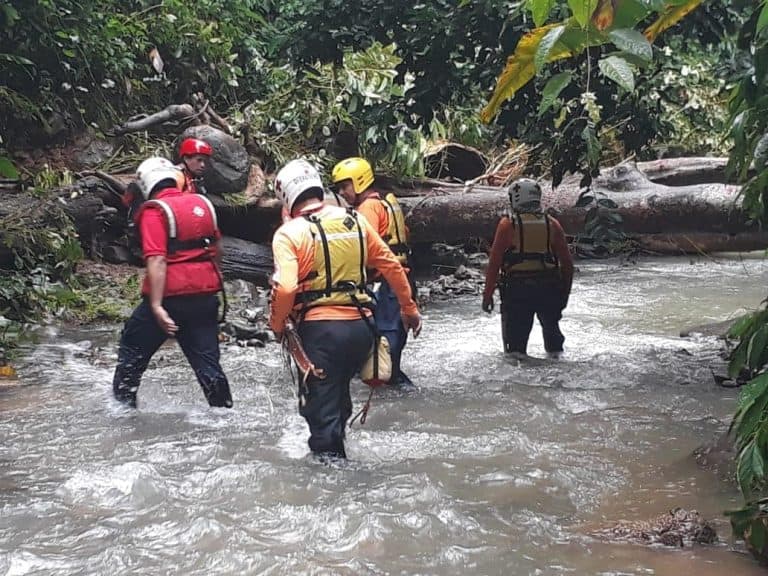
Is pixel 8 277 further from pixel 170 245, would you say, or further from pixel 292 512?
pixel 292 512

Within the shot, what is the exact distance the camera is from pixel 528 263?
293 inches

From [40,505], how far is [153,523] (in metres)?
0.64

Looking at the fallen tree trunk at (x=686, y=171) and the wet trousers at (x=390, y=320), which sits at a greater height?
the fallen tree trunk at (x=686, y=171)

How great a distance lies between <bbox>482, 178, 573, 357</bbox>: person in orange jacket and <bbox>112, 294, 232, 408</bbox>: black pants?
8.58ft

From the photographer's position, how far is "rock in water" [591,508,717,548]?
366 centimetres

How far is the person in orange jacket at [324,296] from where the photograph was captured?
457cm

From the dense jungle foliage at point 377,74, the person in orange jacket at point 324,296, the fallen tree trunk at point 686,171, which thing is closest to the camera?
the dense jungle foliage at point 377,74

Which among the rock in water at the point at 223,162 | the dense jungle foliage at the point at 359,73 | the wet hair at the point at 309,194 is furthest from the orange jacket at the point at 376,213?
the rock in water at the point at 223,162

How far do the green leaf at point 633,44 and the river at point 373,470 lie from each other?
226cm

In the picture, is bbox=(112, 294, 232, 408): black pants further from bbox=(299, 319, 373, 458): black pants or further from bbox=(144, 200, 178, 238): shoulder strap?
bbox=(299, 319, 373, 458): black pants

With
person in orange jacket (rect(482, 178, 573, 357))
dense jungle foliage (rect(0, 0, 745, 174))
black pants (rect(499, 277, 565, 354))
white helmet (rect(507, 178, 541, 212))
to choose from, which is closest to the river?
black pants (rect(499, 277, 565, 354))

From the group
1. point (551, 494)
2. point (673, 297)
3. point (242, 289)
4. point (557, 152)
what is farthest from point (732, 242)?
point (551, 494)

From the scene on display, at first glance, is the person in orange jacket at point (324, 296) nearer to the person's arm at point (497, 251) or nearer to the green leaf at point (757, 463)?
the green leaf at point (757, 463)

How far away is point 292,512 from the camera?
421cm
